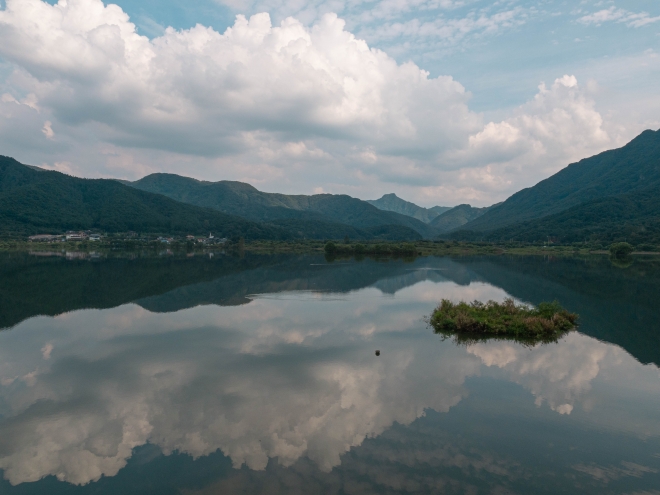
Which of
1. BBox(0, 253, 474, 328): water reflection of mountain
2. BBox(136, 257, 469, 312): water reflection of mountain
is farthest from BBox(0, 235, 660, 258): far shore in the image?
BBox(0, 253, 474, 328): water reflection of mountain

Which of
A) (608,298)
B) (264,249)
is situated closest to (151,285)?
(608,298)

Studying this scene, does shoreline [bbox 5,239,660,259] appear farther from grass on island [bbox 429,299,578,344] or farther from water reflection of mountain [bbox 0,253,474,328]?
grass on island [bbox 429,299,578,344]

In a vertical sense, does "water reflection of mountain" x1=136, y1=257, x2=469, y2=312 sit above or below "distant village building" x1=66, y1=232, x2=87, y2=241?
below

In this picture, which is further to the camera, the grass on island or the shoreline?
the shoreline

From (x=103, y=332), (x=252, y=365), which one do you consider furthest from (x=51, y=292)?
(x=252, y=365)

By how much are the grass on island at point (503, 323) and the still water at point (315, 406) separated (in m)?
1.54

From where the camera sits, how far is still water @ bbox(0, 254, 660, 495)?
35.4ft

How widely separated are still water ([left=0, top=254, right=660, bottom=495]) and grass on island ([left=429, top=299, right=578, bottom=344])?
1540 millimetres

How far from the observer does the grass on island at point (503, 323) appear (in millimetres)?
26000

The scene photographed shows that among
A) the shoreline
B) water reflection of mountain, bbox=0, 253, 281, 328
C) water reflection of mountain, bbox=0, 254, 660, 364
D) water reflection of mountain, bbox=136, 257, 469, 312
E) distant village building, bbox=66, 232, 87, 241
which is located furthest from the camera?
distant village building, bbox=66, 232, 87, 241

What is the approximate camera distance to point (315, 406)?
49.2ft

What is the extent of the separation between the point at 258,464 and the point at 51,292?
4259 cm

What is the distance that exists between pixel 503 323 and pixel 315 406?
16.9 m

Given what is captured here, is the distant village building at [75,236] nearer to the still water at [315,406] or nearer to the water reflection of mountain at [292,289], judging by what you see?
the water reflection of mountain at [292,289]
